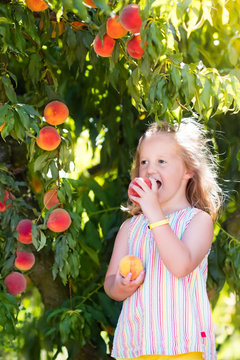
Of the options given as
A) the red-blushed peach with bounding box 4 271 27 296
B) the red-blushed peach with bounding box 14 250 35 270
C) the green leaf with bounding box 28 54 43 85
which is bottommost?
the red-blushed peach with bounding box 4 271 27 296

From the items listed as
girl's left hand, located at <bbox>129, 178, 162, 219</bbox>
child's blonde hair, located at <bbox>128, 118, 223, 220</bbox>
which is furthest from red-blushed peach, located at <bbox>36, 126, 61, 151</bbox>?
A: girl's left hand, located at <bbox>129, 178, 162, 219</bbox>

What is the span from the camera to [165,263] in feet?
6.88

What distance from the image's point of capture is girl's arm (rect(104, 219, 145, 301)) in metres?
2.18

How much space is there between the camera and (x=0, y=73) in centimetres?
246

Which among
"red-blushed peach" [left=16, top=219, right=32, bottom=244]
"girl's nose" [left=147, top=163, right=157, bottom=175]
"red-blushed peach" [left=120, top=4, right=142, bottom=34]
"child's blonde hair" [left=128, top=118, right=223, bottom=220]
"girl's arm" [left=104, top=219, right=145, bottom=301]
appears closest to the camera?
"red-blushed peach" [left=120, top=4, right=142, bottom=34]

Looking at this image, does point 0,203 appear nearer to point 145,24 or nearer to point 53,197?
point 53,197

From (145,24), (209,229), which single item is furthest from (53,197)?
(145,24)

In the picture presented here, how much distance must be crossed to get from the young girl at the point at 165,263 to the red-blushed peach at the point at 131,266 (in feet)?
0.06

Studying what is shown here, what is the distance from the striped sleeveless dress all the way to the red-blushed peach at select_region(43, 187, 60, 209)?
43cm

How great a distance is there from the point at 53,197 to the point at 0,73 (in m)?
0.50

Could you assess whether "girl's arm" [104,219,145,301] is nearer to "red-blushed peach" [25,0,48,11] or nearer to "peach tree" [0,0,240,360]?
"peach tree" [0,0,240,360]

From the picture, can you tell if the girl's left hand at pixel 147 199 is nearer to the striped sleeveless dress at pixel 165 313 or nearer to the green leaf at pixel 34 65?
the striped sleeveless dress at pixel 165 313

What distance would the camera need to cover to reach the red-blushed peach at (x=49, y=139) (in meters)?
2.41

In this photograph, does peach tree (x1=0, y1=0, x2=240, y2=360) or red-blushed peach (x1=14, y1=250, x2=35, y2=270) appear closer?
peach tree (x1=0, y1=0, x2=240, y2=360)
